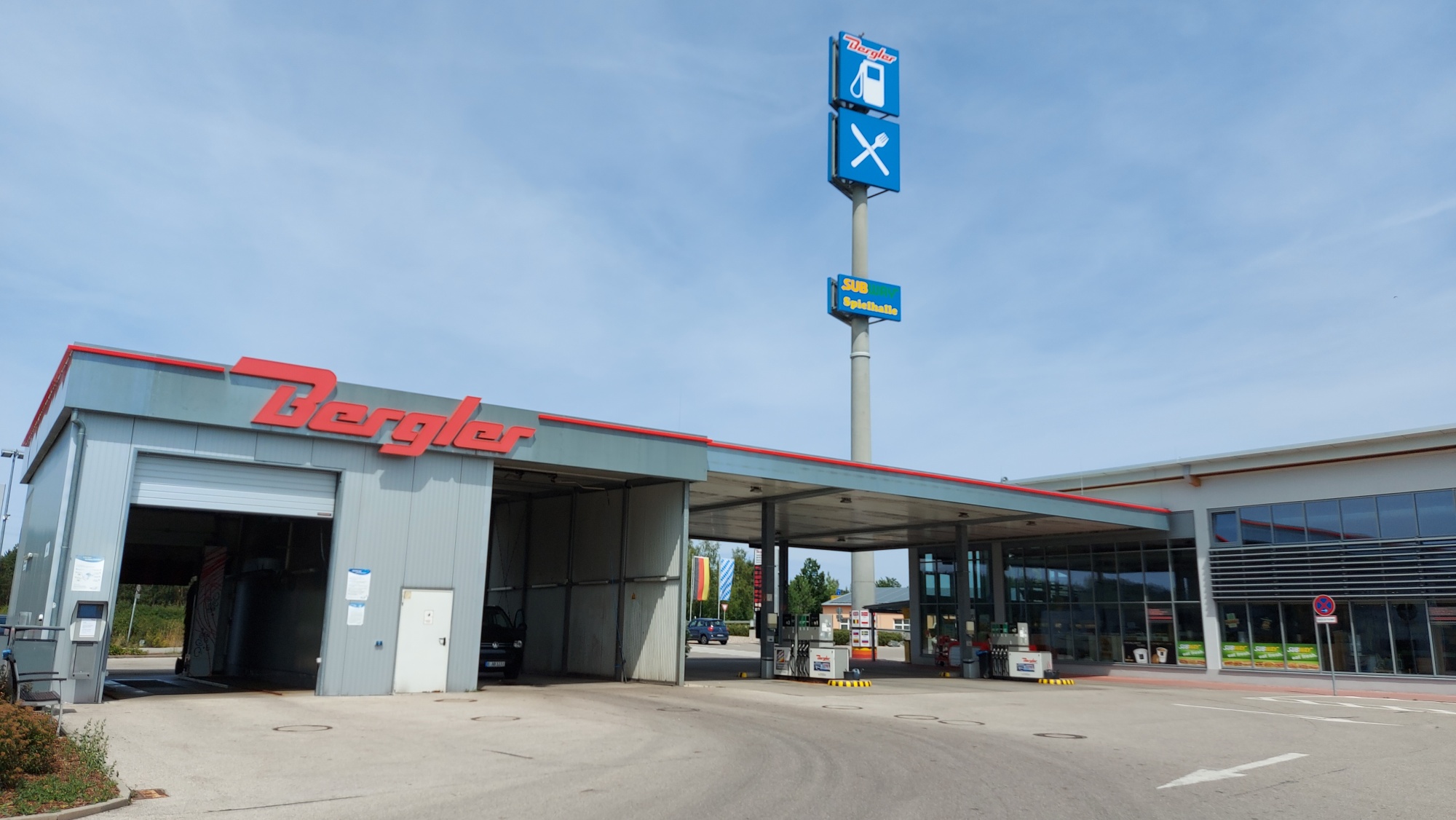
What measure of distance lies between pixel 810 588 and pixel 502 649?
65396 mm

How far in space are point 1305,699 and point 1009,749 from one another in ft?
54.0

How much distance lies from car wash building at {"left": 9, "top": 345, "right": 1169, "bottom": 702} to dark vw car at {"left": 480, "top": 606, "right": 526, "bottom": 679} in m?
2.11

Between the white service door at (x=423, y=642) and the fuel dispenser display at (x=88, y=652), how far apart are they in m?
4.67

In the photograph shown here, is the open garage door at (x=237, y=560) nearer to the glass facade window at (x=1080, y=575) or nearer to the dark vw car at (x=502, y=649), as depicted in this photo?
the dark vw car at (x=502, y=649)

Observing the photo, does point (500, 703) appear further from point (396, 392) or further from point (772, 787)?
point (772, 787)

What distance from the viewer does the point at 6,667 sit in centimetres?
1289

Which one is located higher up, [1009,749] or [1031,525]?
[1031,525]

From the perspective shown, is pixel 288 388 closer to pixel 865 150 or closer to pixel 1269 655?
pixel 1269 655

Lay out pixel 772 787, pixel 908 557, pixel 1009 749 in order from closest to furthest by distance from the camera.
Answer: pixel 772 787 < pixel 1009 749 < pixel 908 557

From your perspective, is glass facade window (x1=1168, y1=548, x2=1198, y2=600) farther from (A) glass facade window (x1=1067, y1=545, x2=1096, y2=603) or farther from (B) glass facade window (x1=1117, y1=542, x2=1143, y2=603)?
(A) glass facade window (x1=1067, y1=545, x2=1096, y2=603)

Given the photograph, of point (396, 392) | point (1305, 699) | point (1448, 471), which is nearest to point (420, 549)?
point (396, 392)

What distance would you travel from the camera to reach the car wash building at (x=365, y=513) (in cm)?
1591

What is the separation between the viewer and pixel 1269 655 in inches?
1196

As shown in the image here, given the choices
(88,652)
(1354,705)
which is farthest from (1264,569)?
(88,652)
